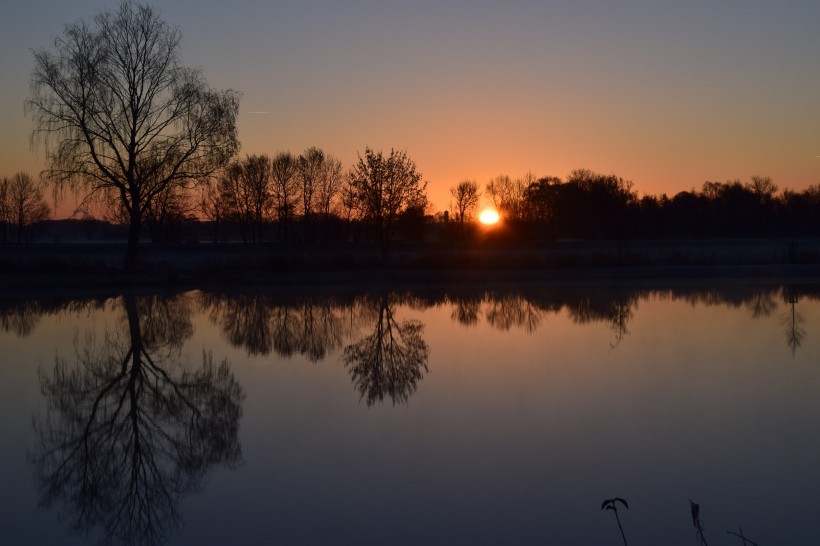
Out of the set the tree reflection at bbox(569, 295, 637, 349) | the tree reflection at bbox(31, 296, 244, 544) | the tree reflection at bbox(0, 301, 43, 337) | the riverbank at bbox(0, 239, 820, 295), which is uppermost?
the riverbank at bbox(0, 239, 820, 295)

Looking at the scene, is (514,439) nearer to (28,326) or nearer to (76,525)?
(76,525)

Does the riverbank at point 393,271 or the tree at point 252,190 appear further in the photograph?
the tree at point 252,190

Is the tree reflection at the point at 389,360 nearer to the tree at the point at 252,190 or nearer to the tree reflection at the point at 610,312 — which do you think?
the tree reflection at the point at 610,312

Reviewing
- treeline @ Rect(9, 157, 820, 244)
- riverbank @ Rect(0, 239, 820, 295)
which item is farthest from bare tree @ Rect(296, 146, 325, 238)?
riverbank @ Rect(0, 239, 820, 295)

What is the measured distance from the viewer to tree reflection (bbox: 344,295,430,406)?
10336 mm

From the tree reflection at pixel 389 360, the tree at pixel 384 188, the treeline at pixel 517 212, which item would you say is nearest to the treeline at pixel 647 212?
the treeline at pixel 517 212

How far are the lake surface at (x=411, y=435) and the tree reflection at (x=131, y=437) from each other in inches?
1.3

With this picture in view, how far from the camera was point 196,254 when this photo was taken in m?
54.2

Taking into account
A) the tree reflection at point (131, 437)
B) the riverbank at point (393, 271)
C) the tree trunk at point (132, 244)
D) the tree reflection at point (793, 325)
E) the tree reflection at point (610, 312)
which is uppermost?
the tree trunk at point (132, 244)

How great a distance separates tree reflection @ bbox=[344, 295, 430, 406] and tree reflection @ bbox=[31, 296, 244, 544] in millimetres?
1902

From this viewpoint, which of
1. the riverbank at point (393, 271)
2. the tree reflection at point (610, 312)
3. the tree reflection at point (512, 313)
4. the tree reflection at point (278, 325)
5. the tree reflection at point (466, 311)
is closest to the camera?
the tree reflection at point (278, 325)

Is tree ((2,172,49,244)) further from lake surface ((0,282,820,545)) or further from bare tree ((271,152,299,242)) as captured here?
lake surface ((0,282,820,545))

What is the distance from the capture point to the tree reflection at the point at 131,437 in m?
6.23

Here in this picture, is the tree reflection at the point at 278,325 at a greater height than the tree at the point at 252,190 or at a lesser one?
lesser
